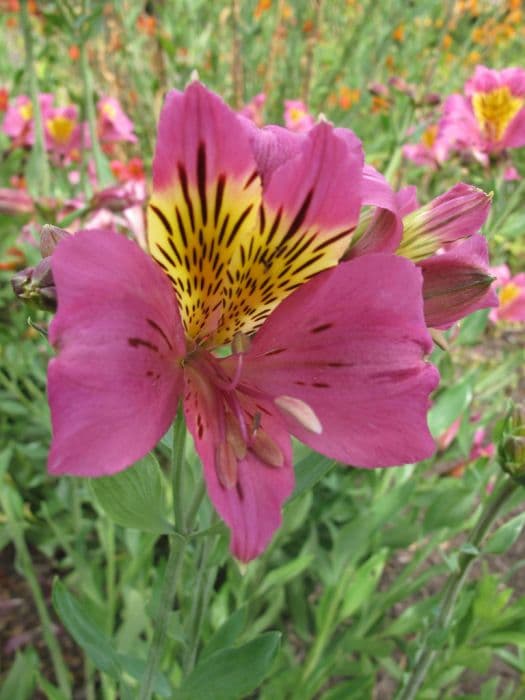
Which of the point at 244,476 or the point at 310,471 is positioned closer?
the point at 244,476

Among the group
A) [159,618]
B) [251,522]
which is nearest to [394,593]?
[159,618]

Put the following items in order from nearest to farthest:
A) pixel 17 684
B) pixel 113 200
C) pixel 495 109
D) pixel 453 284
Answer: pixel 453 284 < pixel 17 684 < pixel 113 200 < pixel 495 109

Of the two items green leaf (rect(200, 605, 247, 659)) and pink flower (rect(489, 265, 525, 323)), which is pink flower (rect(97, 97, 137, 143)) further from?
green leaf (rect(200, 605, 247, 659))

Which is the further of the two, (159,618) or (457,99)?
(457,99)

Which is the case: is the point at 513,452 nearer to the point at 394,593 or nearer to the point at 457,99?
the point at 394,593

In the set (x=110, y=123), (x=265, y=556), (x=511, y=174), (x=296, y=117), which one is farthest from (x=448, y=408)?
(x=110, y=123)

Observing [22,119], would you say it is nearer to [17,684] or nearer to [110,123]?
[110,123]

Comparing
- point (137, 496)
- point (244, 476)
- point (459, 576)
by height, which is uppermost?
point (244, 476)

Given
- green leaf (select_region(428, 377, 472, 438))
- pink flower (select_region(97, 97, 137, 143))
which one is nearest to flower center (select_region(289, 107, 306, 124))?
pink flower (select_region(97, 97, 137, 143))
